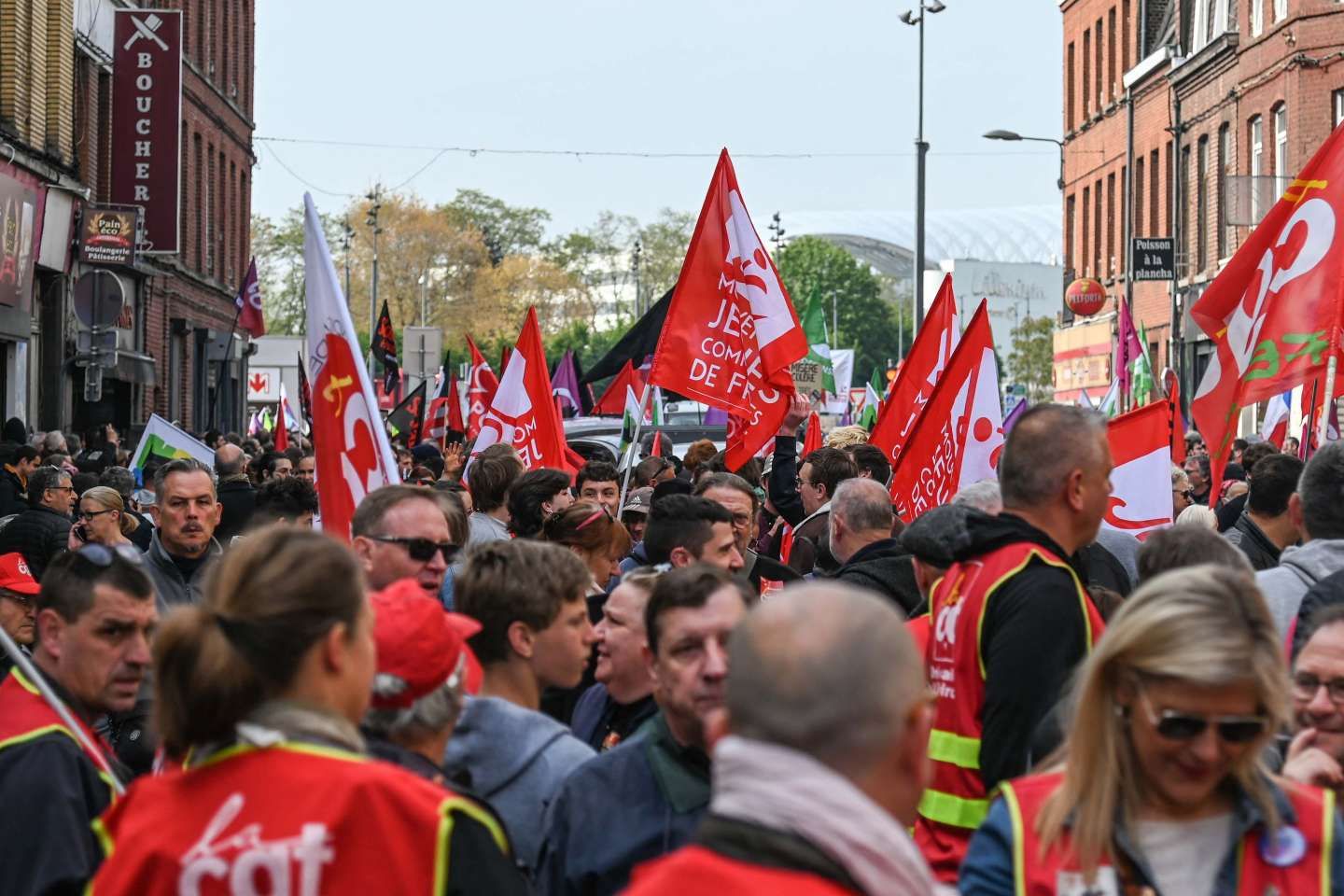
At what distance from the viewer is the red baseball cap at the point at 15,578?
7.08m

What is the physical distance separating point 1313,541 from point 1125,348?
17212 millimetres

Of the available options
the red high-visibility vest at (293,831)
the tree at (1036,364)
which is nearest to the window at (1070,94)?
the tree at (1036,364)

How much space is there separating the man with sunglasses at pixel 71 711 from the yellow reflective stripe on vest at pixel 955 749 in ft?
6.41

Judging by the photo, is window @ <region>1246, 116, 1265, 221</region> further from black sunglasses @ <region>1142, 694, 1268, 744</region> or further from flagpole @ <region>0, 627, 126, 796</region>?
black sunglasses @ <region>1142, 694, 1268, 744</region>

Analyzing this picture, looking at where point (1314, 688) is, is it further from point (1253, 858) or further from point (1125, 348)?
point (1125, 348)

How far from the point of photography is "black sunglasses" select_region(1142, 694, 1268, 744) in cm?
326

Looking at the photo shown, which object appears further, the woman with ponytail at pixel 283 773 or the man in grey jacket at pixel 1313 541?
the man in grey jacket at pixel 1313 541

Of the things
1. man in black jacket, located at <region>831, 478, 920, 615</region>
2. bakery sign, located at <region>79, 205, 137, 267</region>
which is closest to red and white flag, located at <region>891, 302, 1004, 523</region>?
man in black jacket, located at <region>831, 478, 920, 615</region>

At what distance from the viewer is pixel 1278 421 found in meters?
17.7

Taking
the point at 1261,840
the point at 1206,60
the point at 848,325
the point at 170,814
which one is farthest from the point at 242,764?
the point at 848,325

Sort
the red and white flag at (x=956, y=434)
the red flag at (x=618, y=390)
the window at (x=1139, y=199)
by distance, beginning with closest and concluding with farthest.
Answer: the red and white flag at (x=956, y=434) < the red flag at (x=618, y=390) < the window at (x=1139, y=199)

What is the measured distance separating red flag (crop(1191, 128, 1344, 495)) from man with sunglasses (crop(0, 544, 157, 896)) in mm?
5575

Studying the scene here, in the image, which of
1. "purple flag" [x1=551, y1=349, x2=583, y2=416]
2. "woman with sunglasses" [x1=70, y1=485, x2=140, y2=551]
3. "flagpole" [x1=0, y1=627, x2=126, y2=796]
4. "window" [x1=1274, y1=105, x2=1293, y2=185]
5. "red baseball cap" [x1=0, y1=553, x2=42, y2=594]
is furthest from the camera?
"window" [x1=1274, y1=105, x2=1293, y2=185]

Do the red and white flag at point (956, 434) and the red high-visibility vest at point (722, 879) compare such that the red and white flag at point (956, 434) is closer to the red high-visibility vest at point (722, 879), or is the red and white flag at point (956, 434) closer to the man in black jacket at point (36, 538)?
the man in black jacket at point (36, 538)
